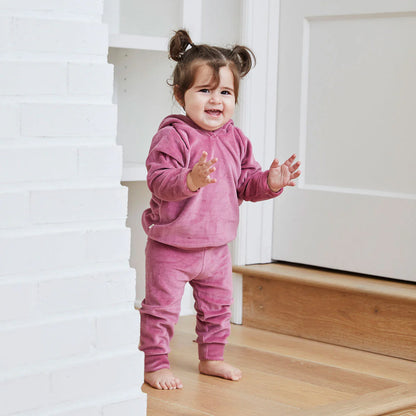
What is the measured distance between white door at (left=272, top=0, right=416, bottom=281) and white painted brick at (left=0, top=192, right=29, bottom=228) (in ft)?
3.80

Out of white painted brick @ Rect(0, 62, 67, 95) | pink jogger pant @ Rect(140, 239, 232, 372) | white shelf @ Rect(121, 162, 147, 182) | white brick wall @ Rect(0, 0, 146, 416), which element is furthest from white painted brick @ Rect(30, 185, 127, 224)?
white shelf @ Rect(121, 162, 147, 182)

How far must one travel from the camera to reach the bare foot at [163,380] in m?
1.80

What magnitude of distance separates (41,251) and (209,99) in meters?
0.67

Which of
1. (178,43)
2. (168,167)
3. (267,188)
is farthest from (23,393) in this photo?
(178,43)

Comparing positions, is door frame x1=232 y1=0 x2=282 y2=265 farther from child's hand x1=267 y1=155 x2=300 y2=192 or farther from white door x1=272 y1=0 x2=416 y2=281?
child's hand x1=267 y1=155 x2=300 y2=192

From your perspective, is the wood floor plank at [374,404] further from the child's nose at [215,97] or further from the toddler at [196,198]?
the child's nose at [215,97]

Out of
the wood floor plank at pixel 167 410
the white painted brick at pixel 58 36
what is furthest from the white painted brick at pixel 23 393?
the white painted brick at pixel 58 36

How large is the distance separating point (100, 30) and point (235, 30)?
106 centimetres

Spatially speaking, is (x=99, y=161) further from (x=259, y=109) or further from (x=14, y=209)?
(x=259, y=109)

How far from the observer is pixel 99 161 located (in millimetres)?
1370

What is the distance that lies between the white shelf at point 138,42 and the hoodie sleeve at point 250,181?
0.43 metres

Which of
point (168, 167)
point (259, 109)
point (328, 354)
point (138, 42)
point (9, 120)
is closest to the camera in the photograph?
point (9, 120)

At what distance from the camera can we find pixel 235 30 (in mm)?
2369

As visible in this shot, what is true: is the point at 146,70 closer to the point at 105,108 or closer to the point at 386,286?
the point at 386,286
